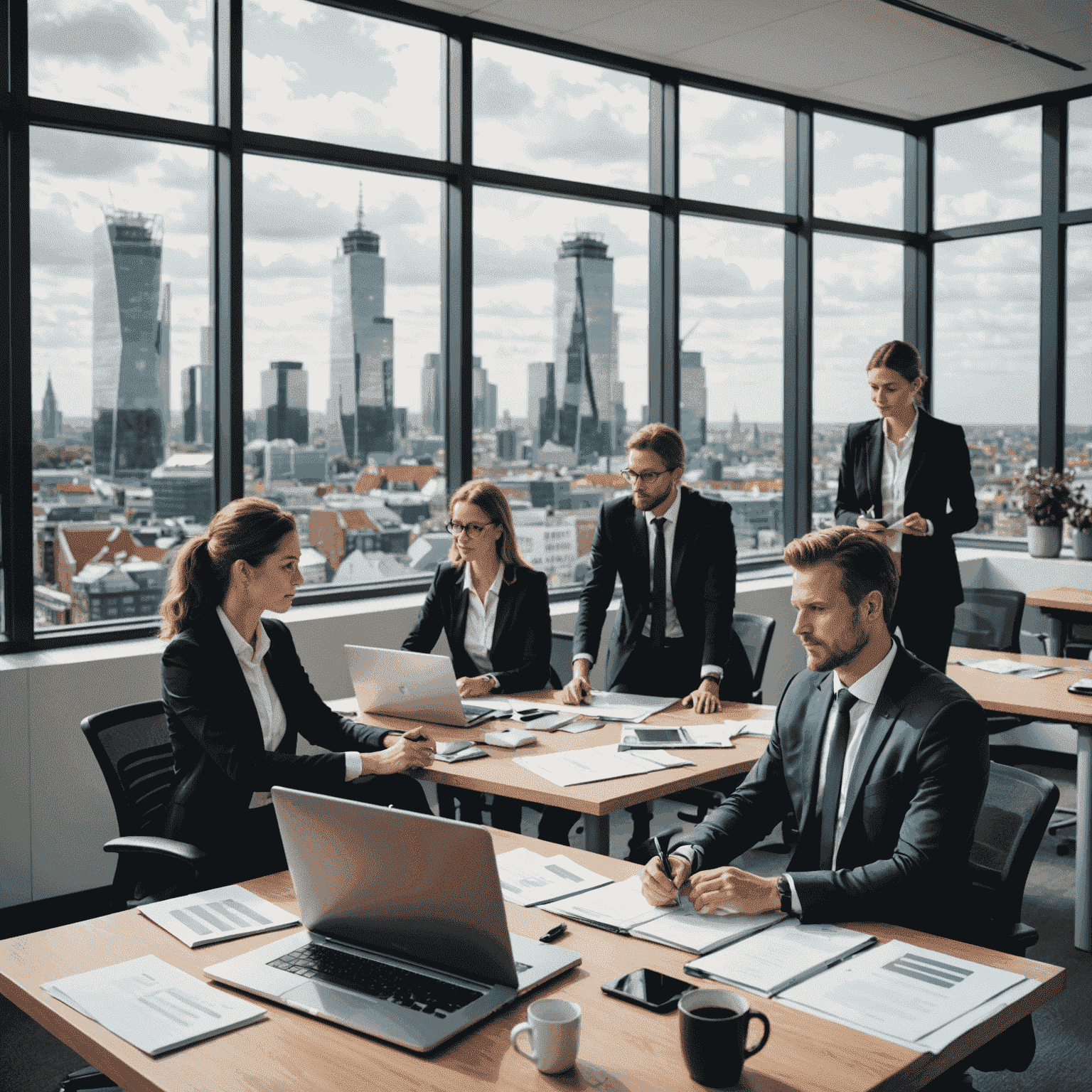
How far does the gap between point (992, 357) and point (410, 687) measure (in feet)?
15.8

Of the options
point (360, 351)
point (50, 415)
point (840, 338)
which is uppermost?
point (840, 338)

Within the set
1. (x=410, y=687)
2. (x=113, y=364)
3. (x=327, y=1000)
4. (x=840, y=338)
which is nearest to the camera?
(x=327, y=1000)

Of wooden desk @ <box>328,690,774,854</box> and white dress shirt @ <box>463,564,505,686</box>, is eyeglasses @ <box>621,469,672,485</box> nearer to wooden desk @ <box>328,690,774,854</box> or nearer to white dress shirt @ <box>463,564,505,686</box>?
white dress shirt @ <box>463,564,505,686</box>

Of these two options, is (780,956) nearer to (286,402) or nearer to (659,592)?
(659,592)

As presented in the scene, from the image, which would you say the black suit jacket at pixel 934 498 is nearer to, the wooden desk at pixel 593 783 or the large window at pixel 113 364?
the wooden desk at pixel 593 783

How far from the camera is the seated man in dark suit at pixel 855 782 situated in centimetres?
190

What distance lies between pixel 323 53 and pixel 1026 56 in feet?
11.3

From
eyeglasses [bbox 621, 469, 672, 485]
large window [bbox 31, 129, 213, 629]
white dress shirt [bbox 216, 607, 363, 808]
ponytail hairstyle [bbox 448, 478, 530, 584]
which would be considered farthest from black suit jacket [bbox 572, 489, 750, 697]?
large window [bbox 31, 129, 213, 629]

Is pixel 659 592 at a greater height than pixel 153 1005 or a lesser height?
greater

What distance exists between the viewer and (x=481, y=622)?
152 inches

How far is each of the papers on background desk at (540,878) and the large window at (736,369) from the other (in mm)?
4139

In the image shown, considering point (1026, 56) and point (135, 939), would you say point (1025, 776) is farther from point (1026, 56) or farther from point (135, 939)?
point (1026, 56)

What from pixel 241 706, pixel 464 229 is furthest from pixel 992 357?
pixel 241 706

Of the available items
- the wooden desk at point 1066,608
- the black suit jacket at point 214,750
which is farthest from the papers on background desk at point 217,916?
the wooden desk at point 1066,608
